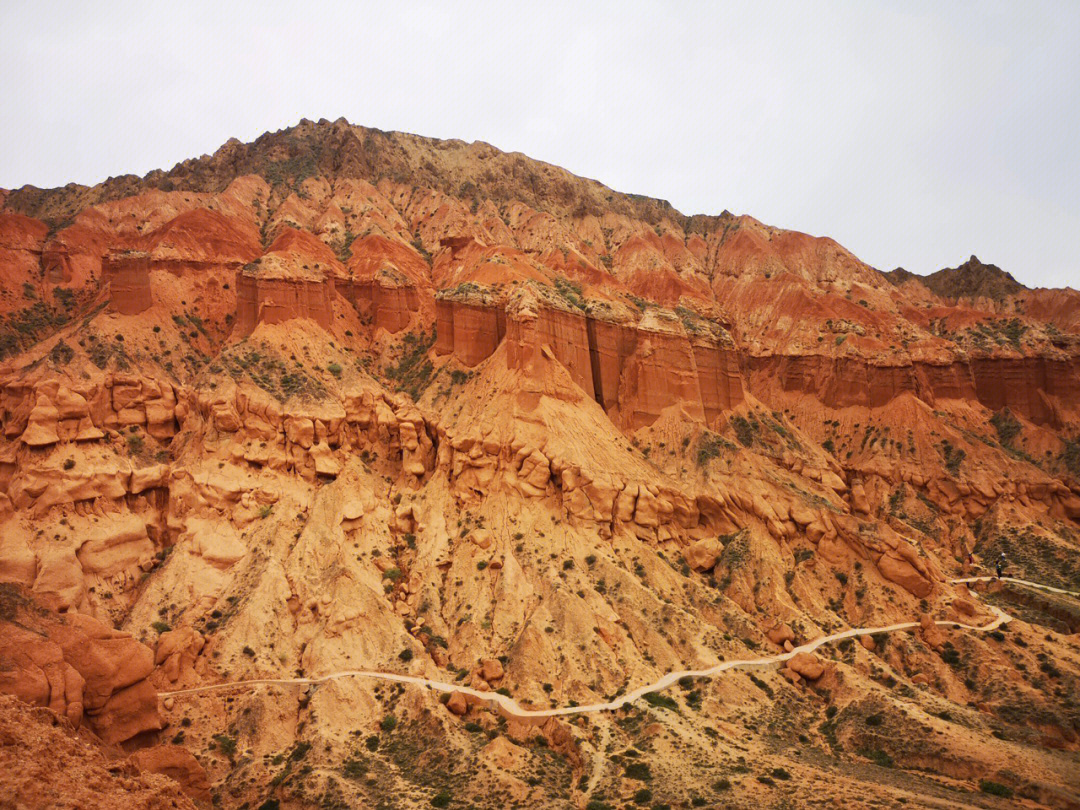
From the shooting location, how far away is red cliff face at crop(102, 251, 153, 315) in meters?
66.1

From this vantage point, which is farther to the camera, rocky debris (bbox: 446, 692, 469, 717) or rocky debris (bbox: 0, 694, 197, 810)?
rocky debris (bbox: 446, 692, 469, 717)

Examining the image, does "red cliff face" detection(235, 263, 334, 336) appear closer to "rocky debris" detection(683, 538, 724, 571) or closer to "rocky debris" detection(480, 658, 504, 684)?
"rocky debris" detection(480, 658, 504, 684)

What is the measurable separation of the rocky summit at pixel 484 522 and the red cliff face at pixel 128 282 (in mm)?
283

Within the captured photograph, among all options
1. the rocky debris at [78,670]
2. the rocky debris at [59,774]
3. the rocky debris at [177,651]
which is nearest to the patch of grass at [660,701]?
the rocky debris at [78,670]

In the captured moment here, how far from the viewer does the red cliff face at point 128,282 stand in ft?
217

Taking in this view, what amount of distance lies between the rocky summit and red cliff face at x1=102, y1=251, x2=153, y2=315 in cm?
28

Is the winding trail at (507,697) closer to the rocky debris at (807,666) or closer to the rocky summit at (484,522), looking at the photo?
the rocky summit at (484,522)

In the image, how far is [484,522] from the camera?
57.0 meters

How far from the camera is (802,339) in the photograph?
92.1m

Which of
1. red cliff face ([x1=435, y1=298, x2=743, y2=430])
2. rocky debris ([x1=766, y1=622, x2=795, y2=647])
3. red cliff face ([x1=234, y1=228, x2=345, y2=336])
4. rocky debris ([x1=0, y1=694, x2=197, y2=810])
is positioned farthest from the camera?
red cliff face ([x1=435, y1=298, x2=743, y2=430])

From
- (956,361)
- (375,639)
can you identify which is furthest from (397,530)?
(956,361)

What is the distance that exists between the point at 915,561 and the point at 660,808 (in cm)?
3230

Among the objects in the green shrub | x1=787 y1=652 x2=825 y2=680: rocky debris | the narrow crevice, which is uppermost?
the narrow crevice

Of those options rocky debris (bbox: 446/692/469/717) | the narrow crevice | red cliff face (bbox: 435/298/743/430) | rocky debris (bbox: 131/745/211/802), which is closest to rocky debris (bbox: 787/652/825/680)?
rocky debris (bbox: 446/692/469/717)
